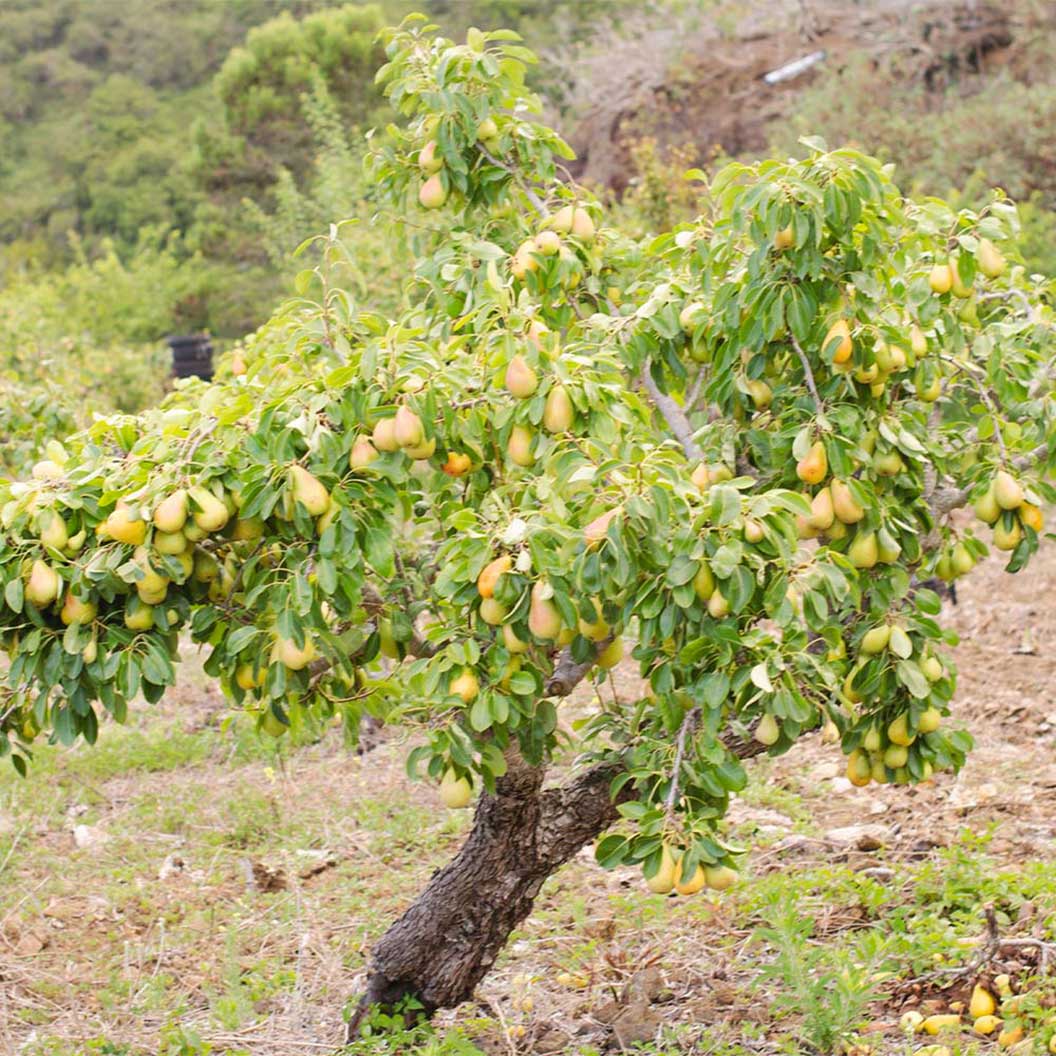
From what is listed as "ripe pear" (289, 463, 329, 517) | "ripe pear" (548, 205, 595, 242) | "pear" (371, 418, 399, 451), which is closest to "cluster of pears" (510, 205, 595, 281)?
"ripe pear" (548, 205, 595, 242)

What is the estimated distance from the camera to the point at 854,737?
2.51m

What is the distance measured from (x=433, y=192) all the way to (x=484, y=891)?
146 cm

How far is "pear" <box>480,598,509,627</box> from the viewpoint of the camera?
6.72 ft

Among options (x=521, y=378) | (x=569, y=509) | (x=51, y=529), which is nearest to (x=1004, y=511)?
(x=569, y=509)

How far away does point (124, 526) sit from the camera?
206 cm

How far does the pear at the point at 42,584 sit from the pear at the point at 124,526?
12cm

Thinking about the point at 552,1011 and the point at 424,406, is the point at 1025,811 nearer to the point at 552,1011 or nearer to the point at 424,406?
the point at 552,1011

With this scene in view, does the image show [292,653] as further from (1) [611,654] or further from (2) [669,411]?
(2) [669,411]

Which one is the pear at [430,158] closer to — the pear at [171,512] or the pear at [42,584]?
the pear at [171,512]

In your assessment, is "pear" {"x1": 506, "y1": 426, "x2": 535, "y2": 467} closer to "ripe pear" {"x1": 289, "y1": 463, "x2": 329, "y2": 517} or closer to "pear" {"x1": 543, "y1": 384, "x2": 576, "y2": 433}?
"pear" {"x1": 543, "y1": 384, "x2": 576, "y2": 433}

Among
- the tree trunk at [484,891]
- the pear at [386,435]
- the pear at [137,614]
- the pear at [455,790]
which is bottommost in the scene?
the tree trunk at [484,891]

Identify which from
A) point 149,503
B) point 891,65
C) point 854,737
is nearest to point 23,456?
point 149,503

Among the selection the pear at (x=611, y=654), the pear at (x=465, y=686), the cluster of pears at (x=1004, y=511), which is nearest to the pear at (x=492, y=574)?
the pear at (x=465, y=686)

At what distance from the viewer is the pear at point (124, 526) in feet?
6.75
